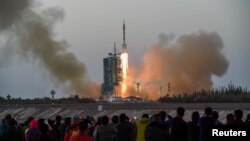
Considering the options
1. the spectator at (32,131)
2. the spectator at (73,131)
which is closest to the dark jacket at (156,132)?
the spectator at (73,131)

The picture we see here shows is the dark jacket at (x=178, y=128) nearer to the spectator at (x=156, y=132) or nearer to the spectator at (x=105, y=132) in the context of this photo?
the spectator at (x=105, y=132)

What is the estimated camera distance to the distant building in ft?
318

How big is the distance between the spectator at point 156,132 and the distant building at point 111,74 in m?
76.6

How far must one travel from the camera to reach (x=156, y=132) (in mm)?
18703

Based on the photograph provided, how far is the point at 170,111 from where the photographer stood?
57.8m

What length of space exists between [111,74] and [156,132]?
8177cm

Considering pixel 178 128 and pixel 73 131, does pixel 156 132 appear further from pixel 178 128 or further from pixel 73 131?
pixel 178 128

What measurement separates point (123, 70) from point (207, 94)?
25.0 metres

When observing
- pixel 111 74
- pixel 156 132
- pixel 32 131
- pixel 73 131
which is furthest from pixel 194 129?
pixel 111 74

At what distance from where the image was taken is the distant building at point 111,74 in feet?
318

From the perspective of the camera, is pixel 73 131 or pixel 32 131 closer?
pixel 73 131

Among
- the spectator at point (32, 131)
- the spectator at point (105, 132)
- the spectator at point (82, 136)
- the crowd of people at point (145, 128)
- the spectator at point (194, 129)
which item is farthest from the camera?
the spectator at point (32, 131)

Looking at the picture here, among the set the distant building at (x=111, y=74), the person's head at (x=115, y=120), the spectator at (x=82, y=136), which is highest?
the distant building at (x=111, y=74)

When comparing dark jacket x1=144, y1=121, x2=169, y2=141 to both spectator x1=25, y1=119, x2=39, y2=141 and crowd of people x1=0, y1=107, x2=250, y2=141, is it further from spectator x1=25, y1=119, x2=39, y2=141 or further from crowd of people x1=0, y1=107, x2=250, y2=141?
spectator x1=25, y1=119, x2=39, y2=141
